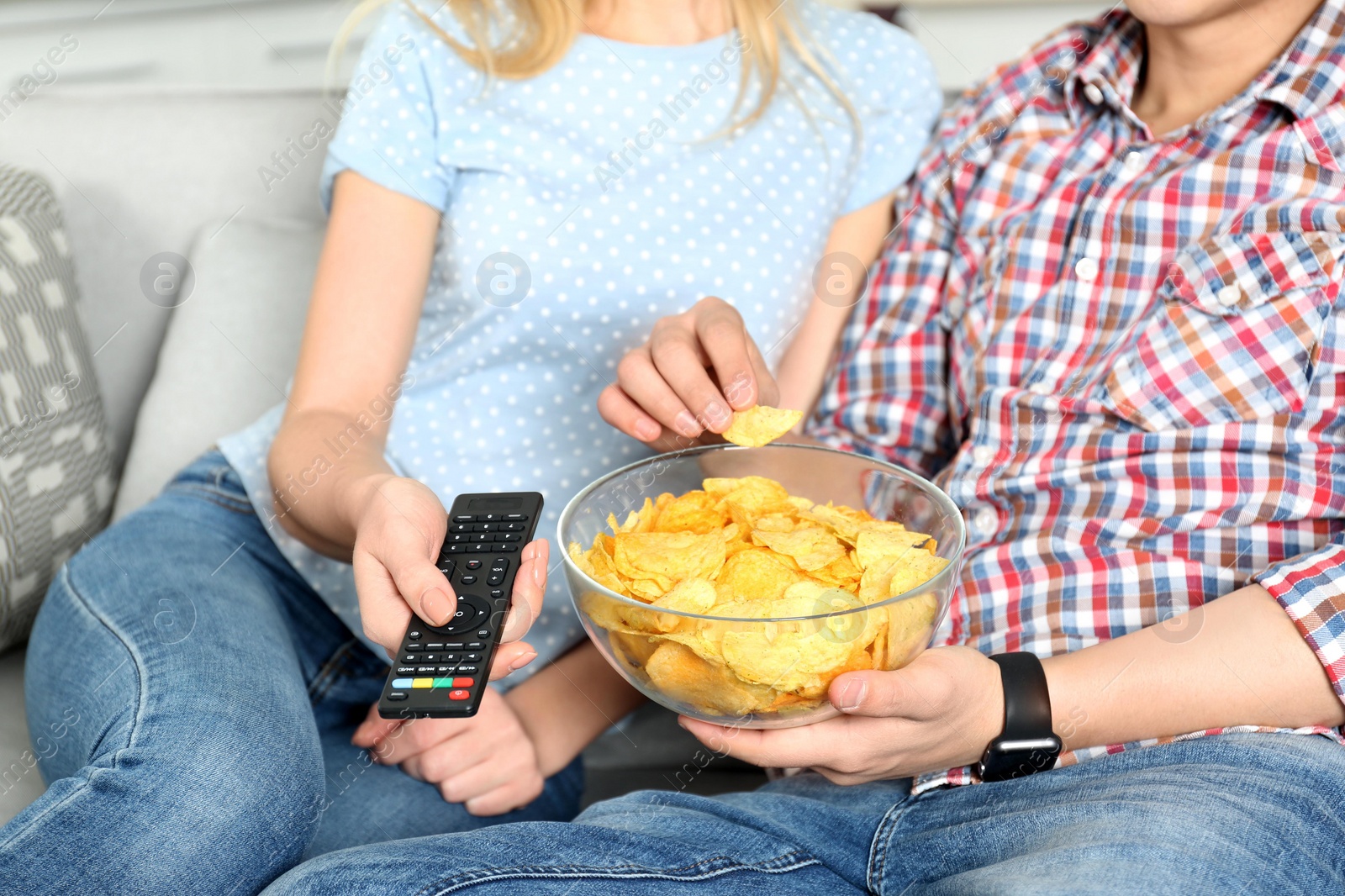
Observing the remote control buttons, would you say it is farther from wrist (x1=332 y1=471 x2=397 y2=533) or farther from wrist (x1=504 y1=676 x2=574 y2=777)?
wrist (x1=504 y1=676 x2=574 y2=777)

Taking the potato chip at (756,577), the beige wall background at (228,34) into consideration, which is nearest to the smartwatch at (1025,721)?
the potato chip at (756,577)

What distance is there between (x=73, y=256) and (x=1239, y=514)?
4.55ft

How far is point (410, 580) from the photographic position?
2.44 feet

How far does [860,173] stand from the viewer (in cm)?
124

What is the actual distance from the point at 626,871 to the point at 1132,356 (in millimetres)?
636

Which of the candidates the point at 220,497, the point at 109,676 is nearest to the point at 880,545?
the point at 109,676

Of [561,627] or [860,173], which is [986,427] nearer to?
[860,173]

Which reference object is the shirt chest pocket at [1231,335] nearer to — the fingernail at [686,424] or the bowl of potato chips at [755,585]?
the bowl of potato chips at [755,585]

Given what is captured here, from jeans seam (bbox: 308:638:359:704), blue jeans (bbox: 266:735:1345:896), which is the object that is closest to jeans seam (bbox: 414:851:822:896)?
blue jeans (bbox: 266:735:1345:896)

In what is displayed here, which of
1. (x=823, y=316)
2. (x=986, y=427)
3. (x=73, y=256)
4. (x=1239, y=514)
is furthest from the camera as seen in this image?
(x=73, y=256)

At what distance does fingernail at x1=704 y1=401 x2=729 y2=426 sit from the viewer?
34.1 inches

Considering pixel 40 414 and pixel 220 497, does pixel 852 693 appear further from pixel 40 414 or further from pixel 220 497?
pixel 40 414

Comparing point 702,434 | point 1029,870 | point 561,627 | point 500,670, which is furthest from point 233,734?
point 1029,870

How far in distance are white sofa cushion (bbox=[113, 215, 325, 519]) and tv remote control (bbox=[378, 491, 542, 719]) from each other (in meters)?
0.66
